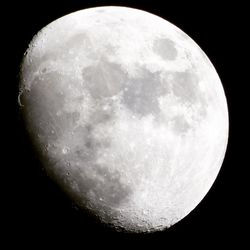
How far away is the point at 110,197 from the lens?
10.1 feet

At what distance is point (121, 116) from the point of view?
296 cm

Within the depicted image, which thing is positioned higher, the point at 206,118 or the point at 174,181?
the point at 206,118

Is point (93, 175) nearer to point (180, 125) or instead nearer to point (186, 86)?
point (180, 125)

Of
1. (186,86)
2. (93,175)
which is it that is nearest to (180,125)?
(186,86)

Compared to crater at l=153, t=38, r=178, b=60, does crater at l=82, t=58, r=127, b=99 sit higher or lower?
lower

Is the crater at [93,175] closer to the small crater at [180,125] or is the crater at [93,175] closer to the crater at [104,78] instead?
the crater at [104,78]

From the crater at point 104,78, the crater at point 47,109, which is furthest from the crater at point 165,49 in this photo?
the crater at point 47,109

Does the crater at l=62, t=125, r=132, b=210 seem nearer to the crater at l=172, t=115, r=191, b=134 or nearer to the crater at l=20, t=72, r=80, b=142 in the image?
the crater at l=20, t=72, r=80, b=142

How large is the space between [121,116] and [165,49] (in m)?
0.57

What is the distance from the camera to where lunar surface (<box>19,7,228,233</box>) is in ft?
9.75

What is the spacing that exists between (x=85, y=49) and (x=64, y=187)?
90cm

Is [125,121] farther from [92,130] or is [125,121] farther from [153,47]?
[153,47]

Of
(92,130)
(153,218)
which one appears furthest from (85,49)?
(153,218)

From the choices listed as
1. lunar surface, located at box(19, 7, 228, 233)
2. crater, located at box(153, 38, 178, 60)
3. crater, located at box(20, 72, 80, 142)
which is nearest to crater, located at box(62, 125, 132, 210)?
lunar surface, located at box(19, 7, 228, 233)
